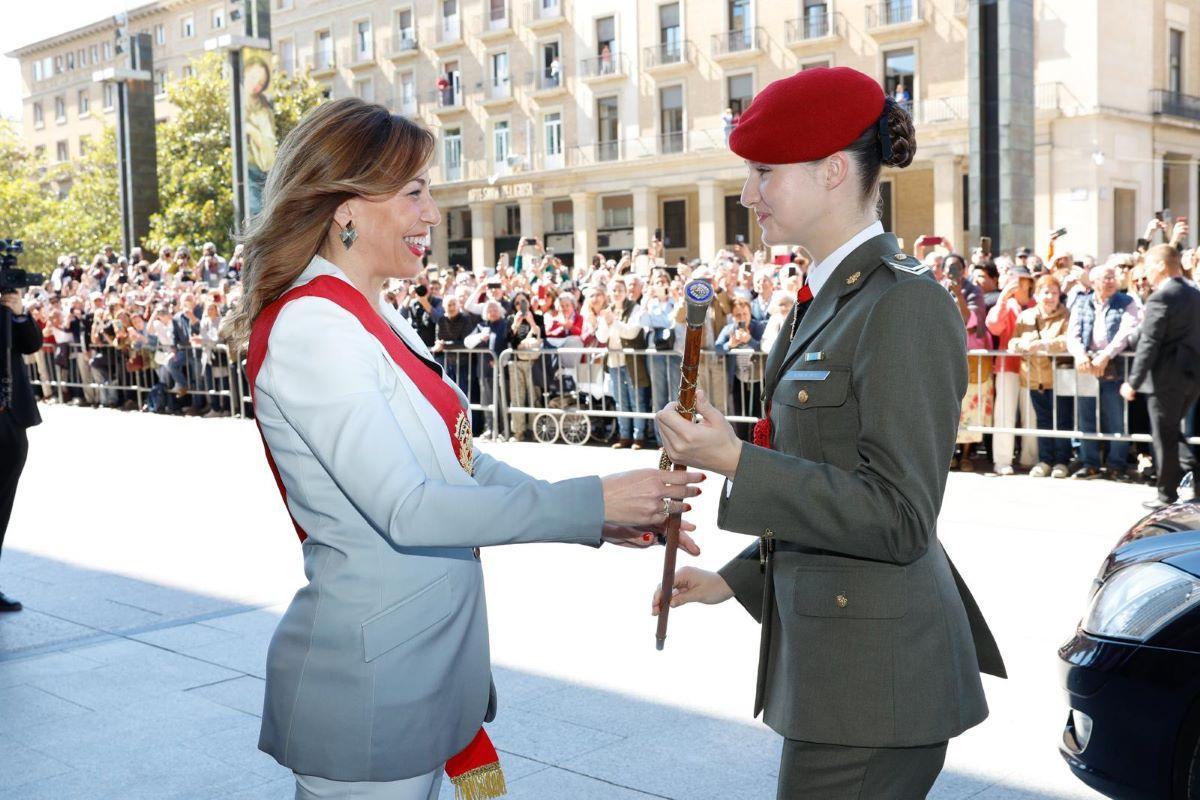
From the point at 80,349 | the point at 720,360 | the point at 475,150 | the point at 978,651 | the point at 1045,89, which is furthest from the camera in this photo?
the point at 475,150

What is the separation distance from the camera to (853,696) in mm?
2271

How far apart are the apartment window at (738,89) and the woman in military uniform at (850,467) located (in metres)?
43.7

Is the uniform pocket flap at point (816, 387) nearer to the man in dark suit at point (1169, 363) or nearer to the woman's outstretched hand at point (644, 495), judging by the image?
the woman's outstretched hand at point (644, 495)

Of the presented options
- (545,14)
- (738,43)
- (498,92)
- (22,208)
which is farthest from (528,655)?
(22,208)

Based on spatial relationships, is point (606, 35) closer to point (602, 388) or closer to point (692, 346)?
point (602, 388)

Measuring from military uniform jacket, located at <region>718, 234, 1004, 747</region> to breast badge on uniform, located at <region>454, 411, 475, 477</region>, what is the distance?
0.55m

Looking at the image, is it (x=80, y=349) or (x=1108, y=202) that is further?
(x=1108, y=202)

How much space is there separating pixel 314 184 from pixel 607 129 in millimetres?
47224

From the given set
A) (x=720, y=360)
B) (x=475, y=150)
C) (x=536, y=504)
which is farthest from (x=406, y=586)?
(x=475, y=150)

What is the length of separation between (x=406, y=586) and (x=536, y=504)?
30 centimetres

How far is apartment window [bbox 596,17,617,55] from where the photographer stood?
48062mm

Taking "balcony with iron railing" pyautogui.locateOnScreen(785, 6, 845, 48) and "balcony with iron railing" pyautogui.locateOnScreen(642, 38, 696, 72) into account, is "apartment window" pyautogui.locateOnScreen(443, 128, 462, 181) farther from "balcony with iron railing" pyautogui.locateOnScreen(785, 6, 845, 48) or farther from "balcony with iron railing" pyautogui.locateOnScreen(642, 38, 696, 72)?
"balcony with iron railing" pyautogui.locateOnScreen(785, 6, 845, 48)

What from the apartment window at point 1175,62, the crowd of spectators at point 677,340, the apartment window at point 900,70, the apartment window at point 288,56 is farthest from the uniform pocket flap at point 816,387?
the apartment window at point 288,56

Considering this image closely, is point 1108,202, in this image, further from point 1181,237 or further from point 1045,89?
point 1181,237
